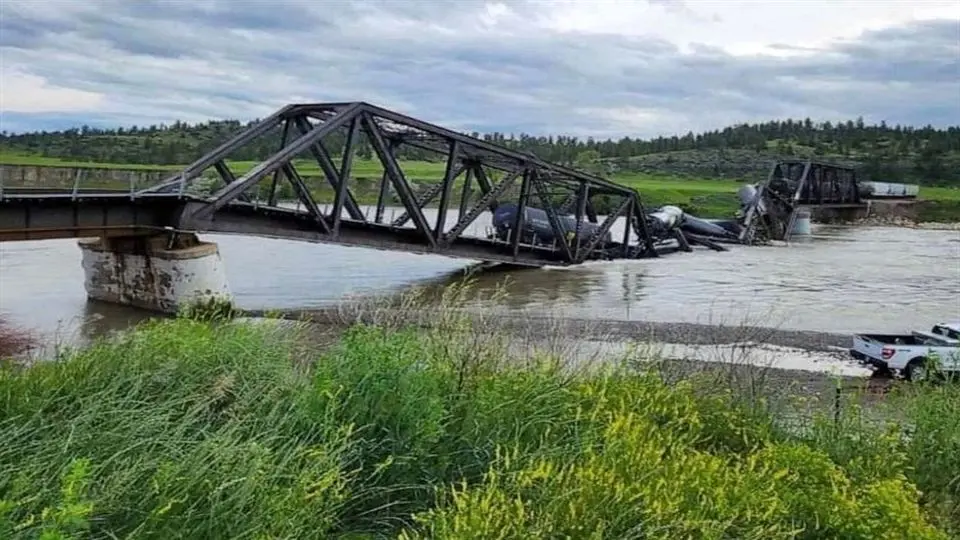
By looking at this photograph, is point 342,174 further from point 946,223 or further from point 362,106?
point 946,223

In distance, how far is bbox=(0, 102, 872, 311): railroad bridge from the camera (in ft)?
96.5

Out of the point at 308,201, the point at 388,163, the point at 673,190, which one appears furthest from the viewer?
the point at 673,190

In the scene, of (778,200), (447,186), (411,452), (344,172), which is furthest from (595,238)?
(411,452)

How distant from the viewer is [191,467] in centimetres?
635

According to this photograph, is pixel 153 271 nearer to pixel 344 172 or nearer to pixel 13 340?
pixel 13 340

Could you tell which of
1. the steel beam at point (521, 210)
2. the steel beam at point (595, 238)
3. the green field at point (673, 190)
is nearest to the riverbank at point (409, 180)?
the green field at point (673, 190)

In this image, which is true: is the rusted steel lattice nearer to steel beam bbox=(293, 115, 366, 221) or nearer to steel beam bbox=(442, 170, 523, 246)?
steel beam bbox=(442, 170, 523, 246)

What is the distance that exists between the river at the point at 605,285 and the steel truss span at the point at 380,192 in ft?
6.67

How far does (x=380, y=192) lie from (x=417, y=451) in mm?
36239

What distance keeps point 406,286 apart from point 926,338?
946 inches

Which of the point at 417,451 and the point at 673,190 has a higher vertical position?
the point at 673,190

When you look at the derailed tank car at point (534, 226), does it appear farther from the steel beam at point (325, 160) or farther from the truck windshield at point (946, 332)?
the truck windshield at point (946, 332)

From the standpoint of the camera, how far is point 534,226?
5366 cm

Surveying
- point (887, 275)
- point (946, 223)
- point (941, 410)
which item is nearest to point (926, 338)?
point (941, 410)
